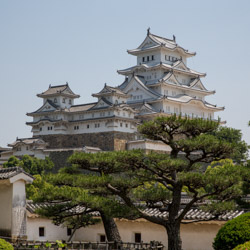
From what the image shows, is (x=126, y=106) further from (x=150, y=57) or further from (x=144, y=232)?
(x=144, y=232)

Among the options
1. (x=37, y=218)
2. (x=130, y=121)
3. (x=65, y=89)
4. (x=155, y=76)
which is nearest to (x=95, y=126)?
(x=130, y=121)

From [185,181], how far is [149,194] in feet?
3.93

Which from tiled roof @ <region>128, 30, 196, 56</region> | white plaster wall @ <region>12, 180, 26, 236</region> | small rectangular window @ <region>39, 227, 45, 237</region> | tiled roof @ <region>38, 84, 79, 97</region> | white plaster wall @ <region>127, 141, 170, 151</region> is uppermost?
tiled roof @ <region>128, 30, 196, 56</region>

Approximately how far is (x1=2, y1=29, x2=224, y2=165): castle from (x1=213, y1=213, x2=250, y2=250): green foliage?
103 ft

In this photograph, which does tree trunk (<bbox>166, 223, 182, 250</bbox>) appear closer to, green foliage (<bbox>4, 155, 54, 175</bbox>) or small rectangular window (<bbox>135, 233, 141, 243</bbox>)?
small rectangular window (<bbox>135, 233, 141, 243</bbox>)

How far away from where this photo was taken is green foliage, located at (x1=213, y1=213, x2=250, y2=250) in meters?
9.70

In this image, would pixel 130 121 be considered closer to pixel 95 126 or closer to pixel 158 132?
pixel 95 126

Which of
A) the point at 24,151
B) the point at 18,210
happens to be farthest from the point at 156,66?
the point at 18,210

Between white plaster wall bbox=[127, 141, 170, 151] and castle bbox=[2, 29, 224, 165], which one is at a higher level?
castle bbox=[2, 29, 224, 165]

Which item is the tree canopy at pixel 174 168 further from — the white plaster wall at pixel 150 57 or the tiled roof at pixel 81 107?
the white plaster wall at pixel 150 57

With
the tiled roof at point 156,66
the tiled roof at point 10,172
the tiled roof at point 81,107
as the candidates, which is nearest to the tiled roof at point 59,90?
the tiled roof at point 81,107

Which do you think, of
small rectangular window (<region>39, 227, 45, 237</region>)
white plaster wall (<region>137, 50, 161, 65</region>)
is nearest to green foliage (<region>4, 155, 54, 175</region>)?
white plaster wall (<region>137, 50, 161, 65</region>)

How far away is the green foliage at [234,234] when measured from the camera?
9695 millimetres

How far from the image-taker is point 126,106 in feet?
149
